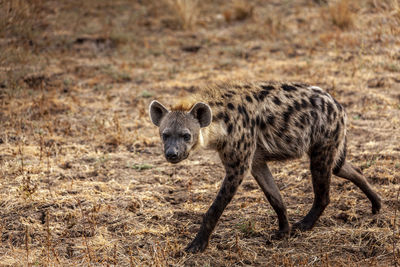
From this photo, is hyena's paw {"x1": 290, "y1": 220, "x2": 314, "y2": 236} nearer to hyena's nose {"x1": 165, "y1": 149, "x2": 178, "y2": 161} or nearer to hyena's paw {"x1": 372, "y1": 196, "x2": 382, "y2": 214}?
Result: hyena's paw {"x1": 372, "y1": 196, "x2": 382, "y2": 214}

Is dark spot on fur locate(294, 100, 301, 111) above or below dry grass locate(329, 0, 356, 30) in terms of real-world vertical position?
above

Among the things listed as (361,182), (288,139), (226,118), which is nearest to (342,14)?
(361,182)

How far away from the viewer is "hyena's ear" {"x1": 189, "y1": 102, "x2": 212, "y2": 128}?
3.70m

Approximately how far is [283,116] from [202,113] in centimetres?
70

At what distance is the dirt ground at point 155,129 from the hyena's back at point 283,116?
2.17ft

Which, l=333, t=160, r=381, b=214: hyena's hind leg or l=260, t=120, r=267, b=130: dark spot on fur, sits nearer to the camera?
l=260, t=120, r=267, b=130: dark spot on fur

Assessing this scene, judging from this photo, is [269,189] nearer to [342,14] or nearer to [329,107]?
[329,107]

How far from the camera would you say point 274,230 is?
414 cm

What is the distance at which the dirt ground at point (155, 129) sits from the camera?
3916mm

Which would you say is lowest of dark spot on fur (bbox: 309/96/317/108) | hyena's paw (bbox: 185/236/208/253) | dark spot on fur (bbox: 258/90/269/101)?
hyena's paw (bbox: 185/236/208/253)

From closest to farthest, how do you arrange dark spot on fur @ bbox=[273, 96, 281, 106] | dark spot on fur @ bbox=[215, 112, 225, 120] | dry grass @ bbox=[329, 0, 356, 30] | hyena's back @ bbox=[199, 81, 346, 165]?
dark spot on fur @ bbox=[215, 112, 225, 120]
hyena's back @ bbox=[199, 81, 346, 165]
dark spot on fur @ bbox=[273, 96, 281, 106]
dry grass @ bbox=[329, 0, 356, 30]

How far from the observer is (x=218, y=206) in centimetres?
377

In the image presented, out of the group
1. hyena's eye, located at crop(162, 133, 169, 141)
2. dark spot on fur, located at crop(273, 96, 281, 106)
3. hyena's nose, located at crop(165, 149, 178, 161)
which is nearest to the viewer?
hyena's nose, located at crop(165, 149, 178, 161)

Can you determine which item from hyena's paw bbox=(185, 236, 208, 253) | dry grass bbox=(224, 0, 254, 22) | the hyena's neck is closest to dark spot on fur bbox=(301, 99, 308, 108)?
the hyena's neck
